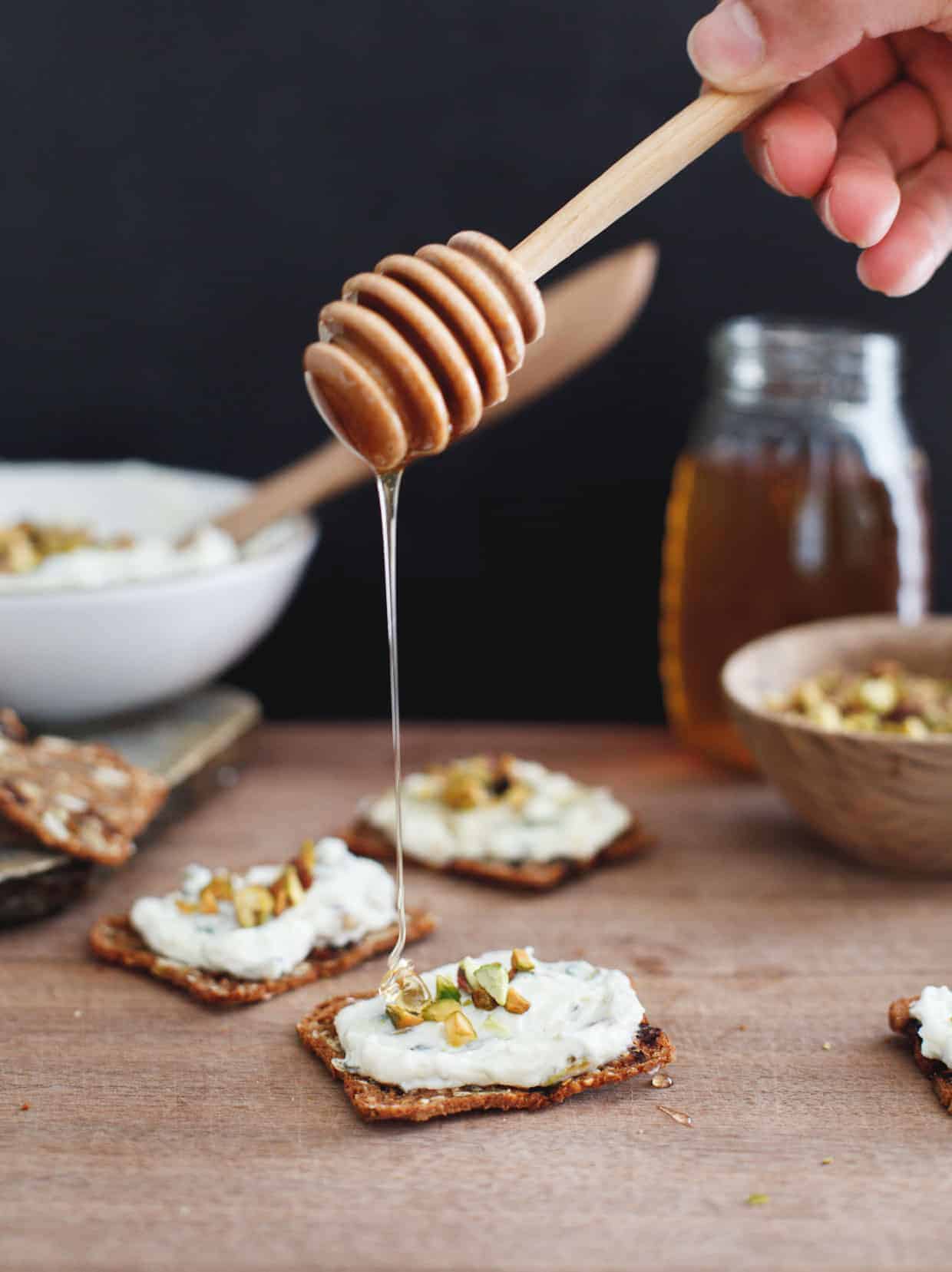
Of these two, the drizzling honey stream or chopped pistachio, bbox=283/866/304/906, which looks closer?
the drizzling honey stream

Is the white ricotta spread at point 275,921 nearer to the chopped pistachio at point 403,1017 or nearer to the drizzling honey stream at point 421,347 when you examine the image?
the chopped pistachio at point 403,1017

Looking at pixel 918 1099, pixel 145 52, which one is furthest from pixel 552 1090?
pixel 145 52

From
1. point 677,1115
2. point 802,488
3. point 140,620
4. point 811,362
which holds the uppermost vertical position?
point 811,362

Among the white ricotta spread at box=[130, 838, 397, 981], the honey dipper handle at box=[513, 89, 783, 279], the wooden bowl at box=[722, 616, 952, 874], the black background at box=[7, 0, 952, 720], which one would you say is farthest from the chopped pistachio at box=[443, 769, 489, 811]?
the honey dipper handle at box=[513, 89, 783, 279]

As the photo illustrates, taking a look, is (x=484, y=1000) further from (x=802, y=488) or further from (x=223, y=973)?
(x=802, y=488)

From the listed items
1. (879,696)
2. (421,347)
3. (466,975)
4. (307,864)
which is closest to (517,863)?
(307,864)

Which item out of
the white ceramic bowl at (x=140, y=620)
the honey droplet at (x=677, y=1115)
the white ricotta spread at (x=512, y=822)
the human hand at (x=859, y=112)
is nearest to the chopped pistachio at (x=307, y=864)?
the white ricotta spread at (x=512, y=822)

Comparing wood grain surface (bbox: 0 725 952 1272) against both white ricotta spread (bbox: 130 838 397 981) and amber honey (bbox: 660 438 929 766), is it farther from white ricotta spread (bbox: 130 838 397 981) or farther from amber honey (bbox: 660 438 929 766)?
amber honey (bbox: 660 438 929 766)
